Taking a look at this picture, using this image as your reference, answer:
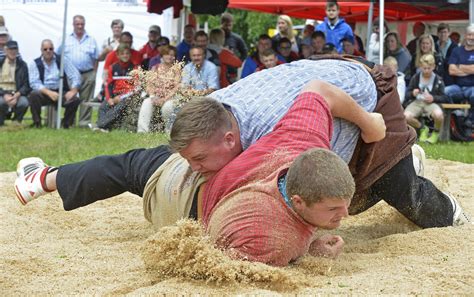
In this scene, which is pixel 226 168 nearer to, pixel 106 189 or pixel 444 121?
pixel 106 189

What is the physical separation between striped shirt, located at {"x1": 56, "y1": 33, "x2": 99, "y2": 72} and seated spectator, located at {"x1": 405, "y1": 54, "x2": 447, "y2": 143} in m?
5.02

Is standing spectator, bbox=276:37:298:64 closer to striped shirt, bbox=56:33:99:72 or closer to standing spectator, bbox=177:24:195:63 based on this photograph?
standing spectator, bbox=177:24:195:63

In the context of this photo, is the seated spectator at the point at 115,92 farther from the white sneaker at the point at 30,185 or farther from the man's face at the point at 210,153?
the man's face at the point at 210,153

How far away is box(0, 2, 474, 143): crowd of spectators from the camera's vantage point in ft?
34.4

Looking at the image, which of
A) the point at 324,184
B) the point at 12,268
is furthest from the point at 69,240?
the point at 324,184

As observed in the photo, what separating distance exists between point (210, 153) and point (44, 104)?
29.2ft

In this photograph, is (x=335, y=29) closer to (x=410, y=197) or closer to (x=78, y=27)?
(x=78, y=27)

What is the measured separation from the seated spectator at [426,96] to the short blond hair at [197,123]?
7.07 metres

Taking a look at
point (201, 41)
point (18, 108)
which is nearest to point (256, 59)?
point (201, 41)

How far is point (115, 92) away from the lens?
1102 centimetres

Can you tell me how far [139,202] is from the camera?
Result: 18.4 feet

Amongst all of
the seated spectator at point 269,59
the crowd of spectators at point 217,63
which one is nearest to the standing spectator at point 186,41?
the crowd of spectators at point 217,63

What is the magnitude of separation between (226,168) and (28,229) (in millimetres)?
1516

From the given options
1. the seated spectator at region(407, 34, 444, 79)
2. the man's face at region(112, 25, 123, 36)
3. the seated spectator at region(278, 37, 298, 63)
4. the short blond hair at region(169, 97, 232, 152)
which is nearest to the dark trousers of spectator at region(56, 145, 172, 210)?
the short blond hair at region(169, 97, 232, 152)
